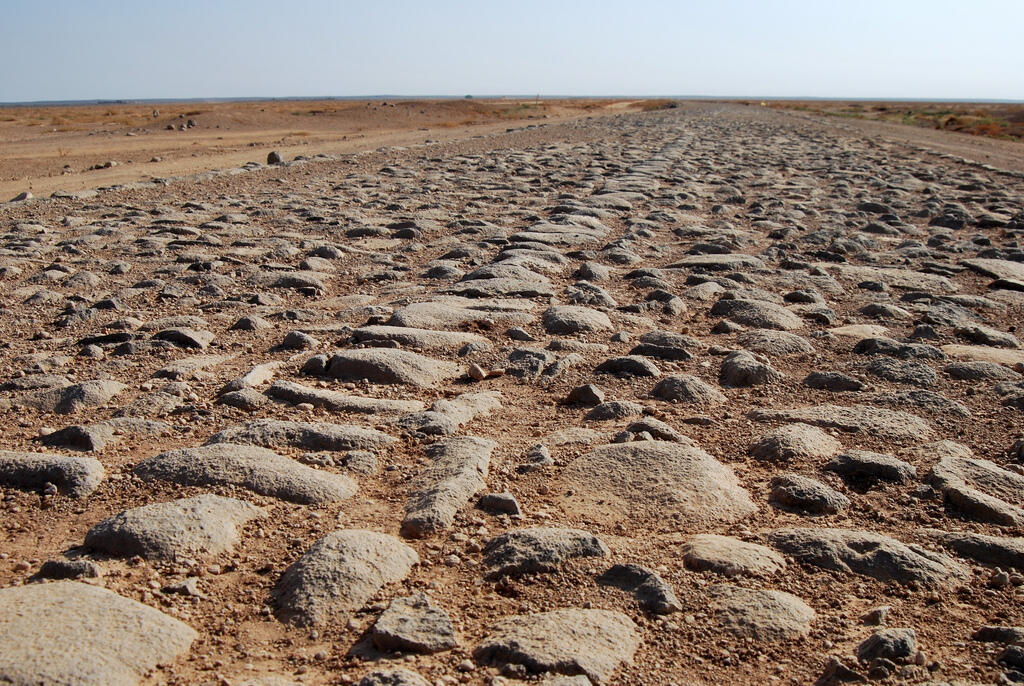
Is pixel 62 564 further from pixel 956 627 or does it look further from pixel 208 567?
pixel 956 627

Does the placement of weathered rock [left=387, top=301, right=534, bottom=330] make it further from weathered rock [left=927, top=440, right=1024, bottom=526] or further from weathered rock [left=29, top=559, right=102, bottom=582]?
weathered rock [left=29, top=559, right=102, bottom=582]

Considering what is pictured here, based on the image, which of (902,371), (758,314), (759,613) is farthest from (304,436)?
(758,314)

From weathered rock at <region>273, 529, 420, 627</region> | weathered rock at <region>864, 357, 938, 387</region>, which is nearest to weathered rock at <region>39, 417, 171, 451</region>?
weathered rock at <region>273, 529, 420, 627</region>

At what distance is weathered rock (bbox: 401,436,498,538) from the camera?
2549mm

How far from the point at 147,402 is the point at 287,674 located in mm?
1786

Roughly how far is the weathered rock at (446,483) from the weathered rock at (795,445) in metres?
0.94

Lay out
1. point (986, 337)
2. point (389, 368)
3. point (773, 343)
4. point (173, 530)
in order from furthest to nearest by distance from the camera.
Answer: point (986, 337)
point (773, 343)
point (389, 368)
point (173, 530)

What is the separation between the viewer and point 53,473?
272cm

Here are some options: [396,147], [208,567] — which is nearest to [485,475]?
[208,567]

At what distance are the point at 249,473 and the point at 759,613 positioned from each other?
5.06ft

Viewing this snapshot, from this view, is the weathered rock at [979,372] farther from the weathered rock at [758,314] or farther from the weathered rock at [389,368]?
the weathered rock at [389,368]

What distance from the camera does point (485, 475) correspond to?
2.88m

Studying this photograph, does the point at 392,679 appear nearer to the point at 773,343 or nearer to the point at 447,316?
the point at 447,316

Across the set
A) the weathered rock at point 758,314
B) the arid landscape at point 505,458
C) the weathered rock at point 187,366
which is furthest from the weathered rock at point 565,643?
the weathered rock at point 758,314
